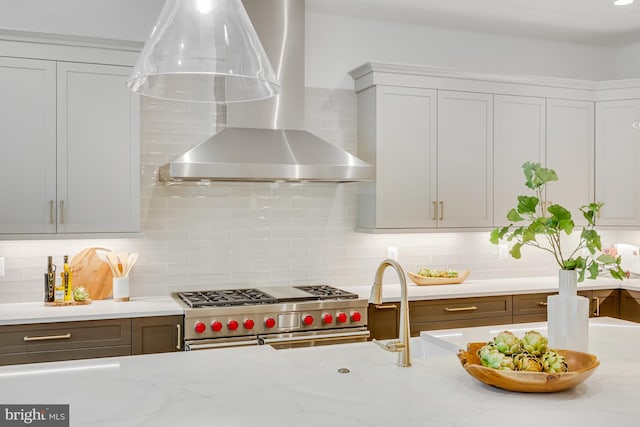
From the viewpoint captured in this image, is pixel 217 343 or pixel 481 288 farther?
pixel 481 288

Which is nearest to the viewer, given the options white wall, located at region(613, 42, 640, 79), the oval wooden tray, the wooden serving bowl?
the wooden serving bowl

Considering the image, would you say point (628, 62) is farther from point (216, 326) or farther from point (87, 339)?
point (87, 339)

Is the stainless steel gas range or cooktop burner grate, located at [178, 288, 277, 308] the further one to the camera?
cooktop burner grate, located at [178, 288, 277, 308]

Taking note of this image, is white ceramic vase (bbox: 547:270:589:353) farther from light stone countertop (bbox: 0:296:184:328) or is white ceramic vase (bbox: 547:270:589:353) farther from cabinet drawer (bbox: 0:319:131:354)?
cabinet drawer (bbox: 0:319:131:354)

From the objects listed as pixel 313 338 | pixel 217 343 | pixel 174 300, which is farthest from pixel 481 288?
pixel 174 300

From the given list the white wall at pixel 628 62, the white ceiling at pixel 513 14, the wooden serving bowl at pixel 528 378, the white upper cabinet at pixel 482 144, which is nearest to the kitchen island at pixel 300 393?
Result: the wooden serving bowl at pixel 528 378

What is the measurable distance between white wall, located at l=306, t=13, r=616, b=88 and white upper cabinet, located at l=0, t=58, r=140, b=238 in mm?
1511

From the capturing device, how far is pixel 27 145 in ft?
11.8

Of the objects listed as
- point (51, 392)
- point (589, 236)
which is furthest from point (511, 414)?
point (51, 392)

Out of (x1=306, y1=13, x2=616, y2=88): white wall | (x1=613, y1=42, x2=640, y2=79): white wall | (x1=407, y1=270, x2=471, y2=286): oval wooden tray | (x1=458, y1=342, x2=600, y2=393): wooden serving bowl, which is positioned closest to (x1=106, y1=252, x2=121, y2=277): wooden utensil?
(x1=306, y1=13, x2=616, y2=88): white wall

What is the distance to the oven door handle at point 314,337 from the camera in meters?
3.72

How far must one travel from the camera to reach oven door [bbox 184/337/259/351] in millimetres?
3559

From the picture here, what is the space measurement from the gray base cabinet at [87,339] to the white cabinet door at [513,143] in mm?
2590

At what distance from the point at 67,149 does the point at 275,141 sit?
1.25 m
